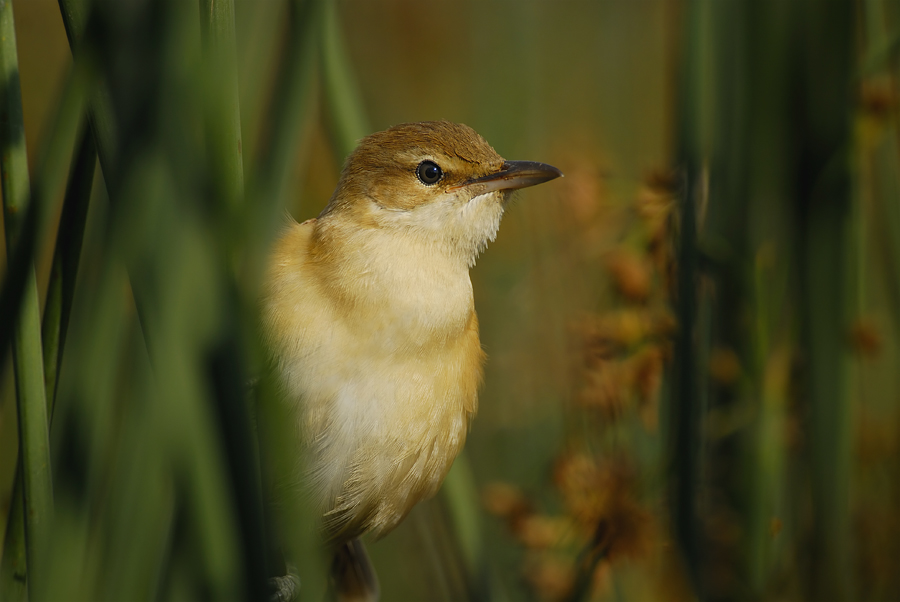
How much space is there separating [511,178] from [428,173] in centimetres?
19

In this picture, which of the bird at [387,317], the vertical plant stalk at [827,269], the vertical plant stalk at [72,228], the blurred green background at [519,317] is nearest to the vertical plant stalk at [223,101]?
the blurred green background at [519,317]

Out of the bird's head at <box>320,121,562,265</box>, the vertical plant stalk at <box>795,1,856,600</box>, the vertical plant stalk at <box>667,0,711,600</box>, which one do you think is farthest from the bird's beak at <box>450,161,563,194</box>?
the vertical plant stalk at <box>795,1,856,600</box>

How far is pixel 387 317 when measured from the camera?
1.50m

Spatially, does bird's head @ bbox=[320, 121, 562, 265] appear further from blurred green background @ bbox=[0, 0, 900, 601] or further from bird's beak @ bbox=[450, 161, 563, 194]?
blurred green background @ bbox=[0, 0, 900, 601]

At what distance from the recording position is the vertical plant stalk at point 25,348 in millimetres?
910

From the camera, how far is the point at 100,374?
1002mm

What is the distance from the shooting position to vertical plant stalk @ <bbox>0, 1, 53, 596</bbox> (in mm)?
910

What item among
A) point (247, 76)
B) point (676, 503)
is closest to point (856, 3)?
point (676, 503)

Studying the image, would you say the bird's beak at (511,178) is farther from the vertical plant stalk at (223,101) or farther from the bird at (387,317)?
the vertical plant stalk at (223,101)

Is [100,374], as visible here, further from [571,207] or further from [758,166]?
[758,166]

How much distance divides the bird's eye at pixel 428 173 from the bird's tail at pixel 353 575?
849 mm

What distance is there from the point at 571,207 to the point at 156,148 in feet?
3.80

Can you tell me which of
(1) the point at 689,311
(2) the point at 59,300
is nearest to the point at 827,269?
(1) the point at 689,311

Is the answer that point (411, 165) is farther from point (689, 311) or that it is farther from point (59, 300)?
point (59, 300)
